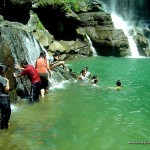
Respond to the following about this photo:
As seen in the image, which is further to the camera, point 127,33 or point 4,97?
point 127,33

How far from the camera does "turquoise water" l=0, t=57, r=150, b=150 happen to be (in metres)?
10.9

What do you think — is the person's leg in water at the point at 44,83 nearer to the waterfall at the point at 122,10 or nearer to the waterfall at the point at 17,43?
the waterfall at the point at 17,43

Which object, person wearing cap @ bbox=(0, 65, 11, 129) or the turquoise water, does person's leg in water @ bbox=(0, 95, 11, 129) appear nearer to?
person wearing cap @ bbox=(0, 65, 11, 129)

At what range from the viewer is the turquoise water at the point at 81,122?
1087cm

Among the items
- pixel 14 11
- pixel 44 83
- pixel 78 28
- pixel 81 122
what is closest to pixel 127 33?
pixel 78 28

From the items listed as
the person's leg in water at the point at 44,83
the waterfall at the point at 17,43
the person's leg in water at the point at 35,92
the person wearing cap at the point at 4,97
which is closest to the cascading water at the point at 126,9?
the waterfall at the point at 17,43

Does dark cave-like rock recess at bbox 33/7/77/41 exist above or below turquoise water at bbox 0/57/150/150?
above

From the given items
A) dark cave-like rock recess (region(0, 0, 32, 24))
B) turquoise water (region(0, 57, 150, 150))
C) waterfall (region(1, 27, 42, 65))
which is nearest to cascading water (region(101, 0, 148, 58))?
dark cave-like rock recess (region(0, 0, 32, 24))

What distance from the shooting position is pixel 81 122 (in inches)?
521

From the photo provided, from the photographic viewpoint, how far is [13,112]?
14.5 metres

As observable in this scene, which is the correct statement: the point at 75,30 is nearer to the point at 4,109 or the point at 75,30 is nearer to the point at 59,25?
the point at 59,25

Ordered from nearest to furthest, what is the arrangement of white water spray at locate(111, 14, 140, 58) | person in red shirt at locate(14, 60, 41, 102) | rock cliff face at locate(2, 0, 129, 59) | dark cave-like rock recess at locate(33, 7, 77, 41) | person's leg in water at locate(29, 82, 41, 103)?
person in red shirt at locate(14, 60, 41, 102) < person's leg in water at locate(29, 82, 41, 103) < rock cliff face at locate(2, 0, 129, 59) < dark cave-like rock recess at locate(33, 7, 77, 41) < white water spray at locate(111, 14, 140, 58)

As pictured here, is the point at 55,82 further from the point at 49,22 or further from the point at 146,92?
the point at 49,22

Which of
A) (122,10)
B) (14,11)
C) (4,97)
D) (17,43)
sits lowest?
(4,97)
